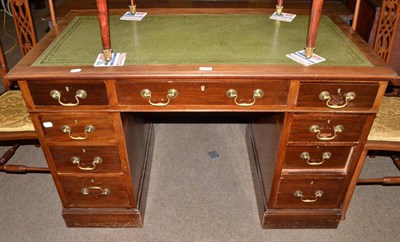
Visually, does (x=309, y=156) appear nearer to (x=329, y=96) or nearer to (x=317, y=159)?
(x=317, y=159)

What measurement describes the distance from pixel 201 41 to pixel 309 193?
0.99 m

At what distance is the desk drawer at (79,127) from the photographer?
162 cm

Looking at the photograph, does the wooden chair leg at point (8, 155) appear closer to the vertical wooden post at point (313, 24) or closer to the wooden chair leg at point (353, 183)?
the vertical wooden post at point (313, 24)

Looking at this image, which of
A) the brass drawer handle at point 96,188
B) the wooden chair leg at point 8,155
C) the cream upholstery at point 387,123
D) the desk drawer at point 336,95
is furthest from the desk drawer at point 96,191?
the cream upholstery at point 387,123

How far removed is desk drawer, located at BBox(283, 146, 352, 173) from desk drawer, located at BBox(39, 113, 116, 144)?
0.88 meters

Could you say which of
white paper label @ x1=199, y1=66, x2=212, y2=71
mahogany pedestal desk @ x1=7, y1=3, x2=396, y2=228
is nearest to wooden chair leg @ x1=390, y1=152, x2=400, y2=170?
mahogany pedestal desk @ x1=7, y1=3, x2=396, y2=228

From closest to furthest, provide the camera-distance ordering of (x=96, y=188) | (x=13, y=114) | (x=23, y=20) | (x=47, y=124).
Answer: (x=47, y=124)
(x=96, y=188)
(x=13, y=114)
(x=23, y=20)

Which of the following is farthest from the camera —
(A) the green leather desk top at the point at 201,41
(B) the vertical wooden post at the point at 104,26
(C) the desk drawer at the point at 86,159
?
(C) the desk drawer at the point at 86,159

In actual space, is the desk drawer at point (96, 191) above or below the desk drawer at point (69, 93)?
below

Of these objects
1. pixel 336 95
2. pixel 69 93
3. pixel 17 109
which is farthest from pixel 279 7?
pixel 17 109

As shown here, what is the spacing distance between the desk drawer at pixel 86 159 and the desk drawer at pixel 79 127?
0.17 feet

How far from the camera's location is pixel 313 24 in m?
1.50

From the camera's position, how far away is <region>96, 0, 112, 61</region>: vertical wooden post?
1448 millimetres

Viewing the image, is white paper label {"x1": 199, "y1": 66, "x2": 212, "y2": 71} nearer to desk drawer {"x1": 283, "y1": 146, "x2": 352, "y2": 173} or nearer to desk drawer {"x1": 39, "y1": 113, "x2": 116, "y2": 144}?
desk drawer {"x1": 39, "y1": 113, "x2": 116, "y2": 144}
